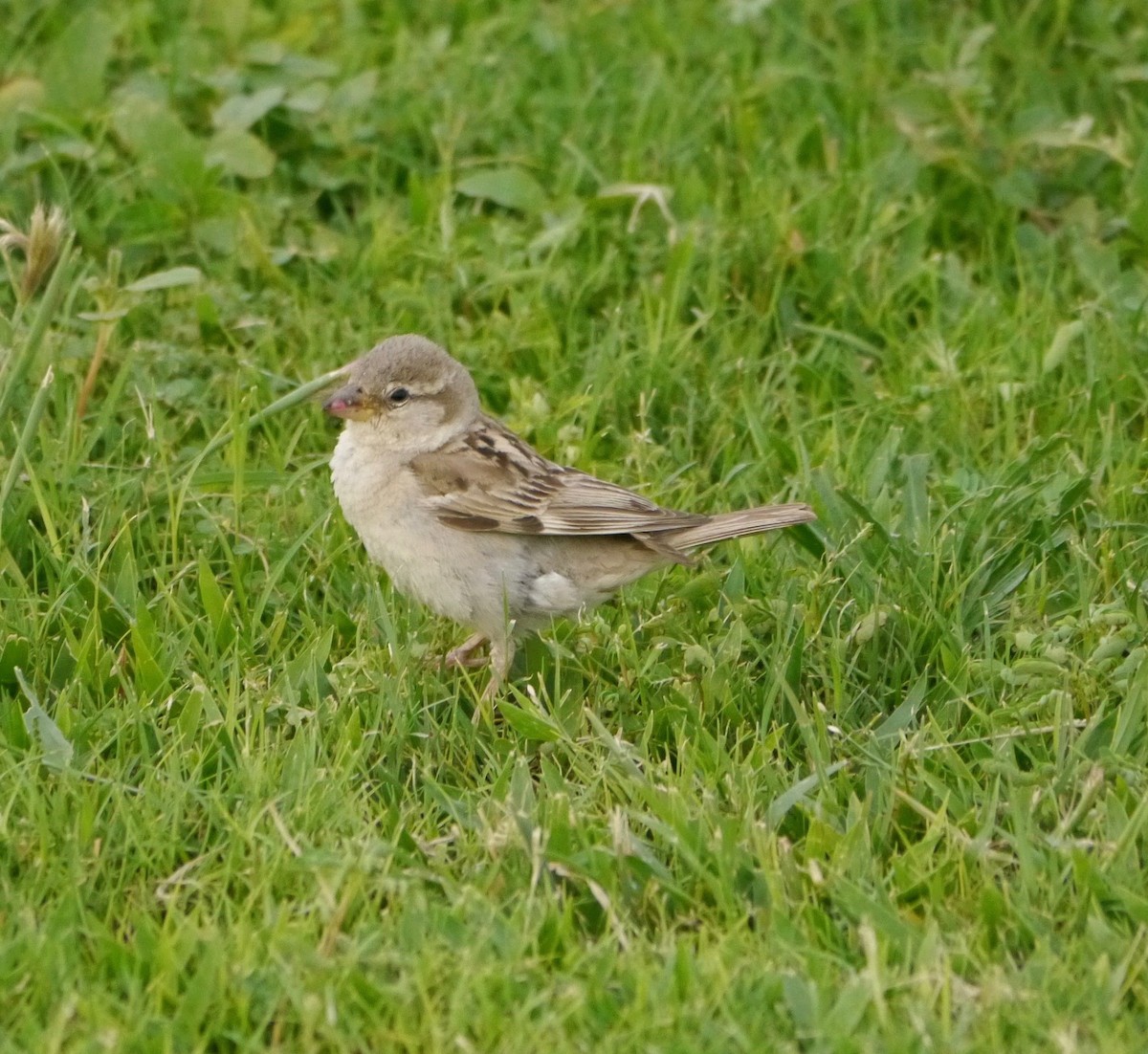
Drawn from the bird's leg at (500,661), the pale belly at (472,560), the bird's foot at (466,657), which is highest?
the pale belly at (472,560)

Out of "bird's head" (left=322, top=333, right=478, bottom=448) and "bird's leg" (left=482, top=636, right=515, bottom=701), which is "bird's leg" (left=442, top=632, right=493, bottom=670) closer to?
"bird's leg" (left=482, top=636, right=515, bottom=701)

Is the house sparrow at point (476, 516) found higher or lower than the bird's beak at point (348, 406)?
lower

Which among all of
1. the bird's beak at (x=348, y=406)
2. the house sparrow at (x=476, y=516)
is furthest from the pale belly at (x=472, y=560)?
the bird's beak at (x=348, y=406)

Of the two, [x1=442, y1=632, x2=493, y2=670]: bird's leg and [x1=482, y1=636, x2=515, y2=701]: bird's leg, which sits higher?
[x1=482, y1=636, x2=515, y2=701]: bird's leg

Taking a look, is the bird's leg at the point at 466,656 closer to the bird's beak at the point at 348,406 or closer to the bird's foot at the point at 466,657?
the bird's foot at the point at 466,657

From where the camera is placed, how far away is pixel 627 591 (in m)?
6.52

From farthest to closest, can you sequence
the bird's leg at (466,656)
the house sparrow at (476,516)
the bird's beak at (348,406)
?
the bird's beak at (348,406) → the bird's leg at (466,656) → the house sparrow at (476,516)

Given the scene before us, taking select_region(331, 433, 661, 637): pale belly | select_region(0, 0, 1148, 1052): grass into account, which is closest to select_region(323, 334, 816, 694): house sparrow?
select_region(331, 433, 661, 637): pale belly

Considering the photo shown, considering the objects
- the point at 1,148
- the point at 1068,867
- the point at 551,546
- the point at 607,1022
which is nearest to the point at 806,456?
the point at 551,546

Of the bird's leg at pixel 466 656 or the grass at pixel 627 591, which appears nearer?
the grass at pixel 627 591

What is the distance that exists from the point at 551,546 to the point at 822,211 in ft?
8.17

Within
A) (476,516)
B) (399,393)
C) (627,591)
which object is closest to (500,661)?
(476,516)

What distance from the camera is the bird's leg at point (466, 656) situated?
6145mm

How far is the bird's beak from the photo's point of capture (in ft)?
20.5
